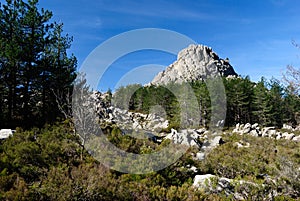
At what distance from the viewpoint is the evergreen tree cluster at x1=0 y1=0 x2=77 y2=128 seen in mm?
14070

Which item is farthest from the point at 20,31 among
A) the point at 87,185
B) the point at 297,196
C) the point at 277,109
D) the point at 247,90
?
the point at 277,109

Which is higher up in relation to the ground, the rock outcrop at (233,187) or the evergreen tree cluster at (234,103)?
the evergreen tree cluster at (234,103)

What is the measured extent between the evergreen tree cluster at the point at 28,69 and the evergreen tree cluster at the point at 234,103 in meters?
14.2

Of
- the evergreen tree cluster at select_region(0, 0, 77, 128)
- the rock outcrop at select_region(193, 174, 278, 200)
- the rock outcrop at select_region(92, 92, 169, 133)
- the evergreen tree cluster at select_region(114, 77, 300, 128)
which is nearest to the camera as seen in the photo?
the rock outcrop at select_region(193, 174, 278, 200)

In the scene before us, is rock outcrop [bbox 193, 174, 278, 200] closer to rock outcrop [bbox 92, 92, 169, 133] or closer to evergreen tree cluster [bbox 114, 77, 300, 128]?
rock outcrop [bbox 92, 92, 169, 133]

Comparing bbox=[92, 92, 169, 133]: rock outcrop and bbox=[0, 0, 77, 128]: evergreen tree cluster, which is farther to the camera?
bbox=[92, 92, 169, 133]: rock outcrop

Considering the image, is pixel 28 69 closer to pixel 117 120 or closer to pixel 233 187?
pixel 117 120

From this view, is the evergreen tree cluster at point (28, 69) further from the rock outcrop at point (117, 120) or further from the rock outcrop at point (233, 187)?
the rock outcrop at point (233, 187)

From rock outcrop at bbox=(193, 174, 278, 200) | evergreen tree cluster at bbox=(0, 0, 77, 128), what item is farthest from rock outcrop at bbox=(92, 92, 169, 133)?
rock outcrop at bbox=(193, 174, 278, 200)

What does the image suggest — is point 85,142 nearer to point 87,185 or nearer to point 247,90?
point 87,185

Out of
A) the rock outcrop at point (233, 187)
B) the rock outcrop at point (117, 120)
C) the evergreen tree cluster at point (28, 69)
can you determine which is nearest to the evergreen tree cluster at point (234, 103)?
the rock outcrop at point (117, 120)

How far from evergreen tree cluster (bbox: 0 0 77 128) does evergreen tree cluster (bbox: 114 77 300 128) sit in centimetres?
1418

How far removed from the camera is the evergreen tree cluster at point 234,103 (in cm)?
3019

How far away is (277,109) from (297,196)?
→ 1227 inches
